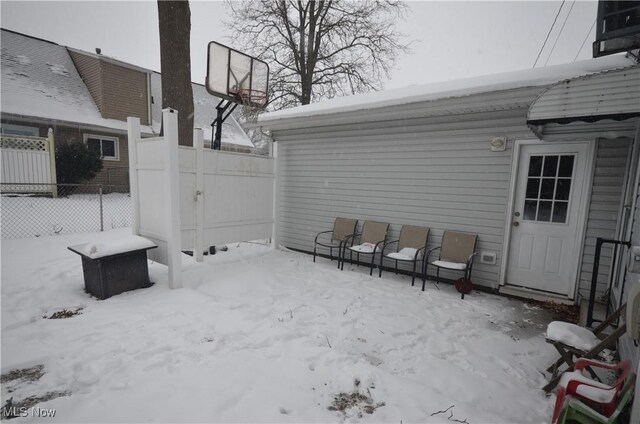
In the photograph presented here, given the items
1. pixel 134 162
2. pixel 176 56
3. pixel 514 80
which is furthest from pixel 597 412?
pixel 176 56

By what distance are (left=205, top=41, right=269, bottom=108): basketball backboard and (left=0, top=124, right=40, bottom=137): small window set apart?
993 cm

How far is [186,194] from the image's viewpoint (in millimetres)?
4664

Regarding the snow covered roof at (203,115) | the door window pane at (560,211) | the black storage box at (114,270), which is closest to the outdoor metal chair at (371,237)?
the door window pane at (560,211)

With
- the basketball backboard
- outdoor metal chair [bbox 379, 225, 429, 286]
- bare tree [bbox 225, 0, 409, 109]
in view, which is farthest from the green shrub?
outdoor metal chair [bbox 379, 225, 429, 286]

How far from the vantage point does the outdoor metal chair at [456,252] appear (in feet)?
15.1

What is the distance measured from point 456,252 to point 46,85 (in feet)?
52.9

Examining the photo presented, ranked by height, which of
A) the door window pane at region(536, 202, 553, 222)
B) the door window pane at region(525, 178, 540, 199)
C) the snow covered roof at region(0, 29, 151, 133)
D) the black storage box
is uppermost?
the snow covered roof at region(0, 29, 151, 133)

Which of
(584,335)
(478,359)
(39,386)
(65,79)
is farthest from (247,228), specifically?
(65,79)

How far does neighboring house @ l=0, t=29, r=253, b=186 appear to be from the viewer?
11.0m

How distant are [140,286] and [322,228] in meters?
3.67

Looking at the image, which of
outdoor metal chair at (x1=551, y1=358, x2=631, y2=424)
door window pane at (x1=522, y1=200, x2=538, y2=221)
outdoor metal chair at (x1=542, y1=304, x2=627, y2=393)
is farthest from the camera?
door window pane at (x1=522, y1=200, x2=538, y2=221)

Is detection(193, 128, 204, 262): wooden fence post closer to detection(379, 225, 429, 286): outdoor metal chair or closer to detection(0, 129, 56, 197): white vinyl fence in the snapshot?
detection(379, 225, 429, 286): outdoor metal chair

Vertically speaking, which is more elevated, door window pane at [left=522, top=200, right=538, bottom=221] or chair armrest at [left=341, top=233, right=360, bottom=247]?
door window pane at [left=522, top=200, right=538, bottom=221]

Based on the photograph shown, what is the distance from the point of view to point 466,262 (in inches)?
184
